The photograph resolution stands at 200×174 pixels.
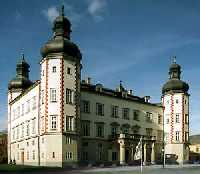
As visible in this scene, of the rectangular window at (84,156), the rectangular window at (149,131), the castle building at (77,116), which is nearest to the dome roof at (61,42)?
the castle building at (77,116)

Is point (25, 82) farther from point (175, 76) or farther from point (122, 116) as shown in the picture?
point (175, 76)

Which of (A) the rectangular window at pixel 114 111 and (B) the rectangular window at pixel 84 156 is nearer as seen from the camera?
(B) the rectangular window at pixel 84 156

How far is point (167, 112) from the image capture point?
252ft

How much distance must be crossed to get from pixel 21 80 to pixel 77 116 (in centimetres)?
2513

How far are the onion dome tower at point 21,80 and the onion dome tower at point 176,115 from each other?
2721cm

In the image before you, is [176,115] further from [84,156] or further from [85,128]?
[84,156]

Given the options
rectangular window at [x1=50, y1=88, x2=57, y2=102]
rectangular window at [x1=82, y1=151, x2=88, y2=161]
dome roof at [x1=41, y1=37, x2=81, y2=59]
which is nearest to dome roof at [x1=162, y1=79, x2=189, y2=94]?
rectangular window at [x1=82, y1=151, x2=88, y2=161]

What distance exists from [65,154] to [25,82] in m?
28.0

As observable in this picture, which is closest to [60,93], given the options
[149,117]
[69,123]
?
[69,123]

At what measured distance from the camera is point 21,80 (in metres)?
75.5

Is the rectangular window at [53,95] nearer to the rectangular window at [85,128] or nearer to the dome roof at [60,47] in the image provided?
the dome roof at [60,47]

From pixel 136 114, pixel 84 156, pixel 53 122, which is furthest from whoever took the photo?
pixel 136 114

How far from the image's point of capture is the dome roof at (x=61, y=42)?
5247 centimetres

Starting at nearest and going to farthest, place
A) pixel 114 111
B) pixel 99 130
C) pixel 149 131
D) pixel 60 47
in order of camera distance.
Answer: pixel 60 47 → pixel 99 130 → pixel 114 111 → pixel 149 131
